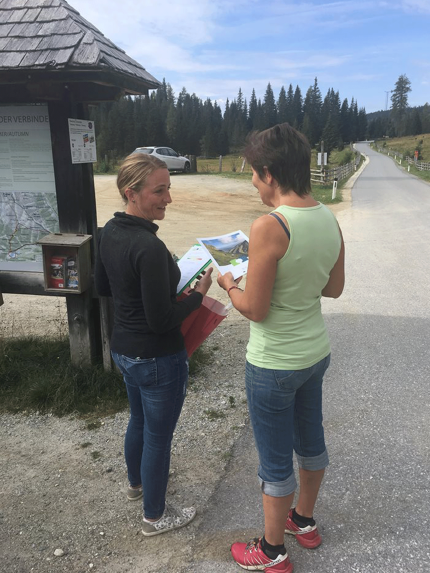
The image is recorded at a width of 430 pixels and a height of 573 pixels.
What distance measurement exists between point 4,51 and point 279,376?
9.82ft

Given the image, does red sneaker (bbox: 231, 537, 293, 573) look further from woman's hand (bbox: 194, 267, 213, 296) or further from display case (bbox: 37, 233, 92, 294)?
display case (bbox: 37, 233, 92, 294)

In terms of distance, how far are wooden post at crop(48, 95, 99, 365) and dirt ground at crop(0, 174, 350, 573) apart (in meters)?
0.72

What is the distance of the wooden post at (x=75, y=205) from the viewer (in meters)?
3.60

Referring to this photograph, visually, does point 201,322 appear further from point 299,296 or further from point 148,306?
point 299,296

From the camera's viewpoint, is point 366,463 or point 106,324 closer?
point 366,463

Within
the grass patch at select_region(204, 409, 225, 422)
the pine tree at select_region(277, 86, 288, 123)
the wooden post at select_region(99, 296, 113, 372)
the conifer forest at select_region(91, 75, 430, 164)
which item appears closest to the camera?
the grass patch at select_region(204, 409, 225, 422)

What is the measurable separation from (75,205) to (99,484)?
2.15 metres

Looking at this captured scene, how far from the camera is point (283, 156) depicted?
175cm

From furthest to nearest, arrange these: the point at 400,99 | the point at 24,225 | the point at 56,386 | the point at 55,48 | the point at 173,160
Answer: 1. the point at 400,99
2. the point at 173,160
3. the point at 24,225
4. the point at 56,386
5. the point at 55,48

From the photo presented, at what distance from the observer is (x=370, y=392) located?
388 centimetres

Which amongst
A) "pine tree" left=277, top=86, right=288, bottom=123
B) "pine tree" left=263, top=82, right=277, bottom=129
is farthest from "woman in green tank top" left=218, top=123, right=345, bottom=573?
"pine tree" left=277, top=86, right=288, bottom=123

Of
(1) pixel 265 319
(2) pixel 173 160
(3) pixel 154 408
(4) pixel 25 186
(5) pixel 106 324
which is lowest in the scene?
(5) pixel 106 324

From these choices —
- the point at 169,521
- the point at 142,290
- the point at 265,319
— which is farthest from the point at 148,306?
the point at 169,521

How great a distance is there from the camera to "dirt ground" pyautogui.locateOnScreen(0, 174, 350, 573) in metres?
2.25
